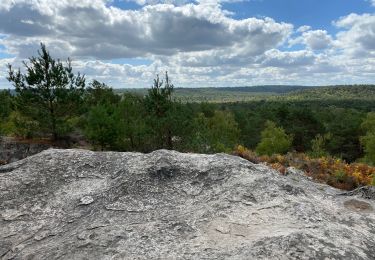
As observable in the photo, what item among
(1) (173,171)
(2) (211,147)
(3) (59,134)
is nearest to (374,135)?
(2) (211,147)

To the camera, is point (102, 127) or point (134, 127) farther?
point (102, 127)

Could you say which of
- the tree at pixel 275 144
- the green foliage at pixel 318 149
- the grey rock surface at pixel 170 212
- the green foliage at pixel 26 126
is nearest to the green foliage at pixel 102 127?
the green foliage at pixel 26 126

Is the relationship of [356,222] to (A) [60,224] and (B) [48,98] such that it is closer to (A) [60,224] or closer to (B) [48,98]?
(A) [60,224]

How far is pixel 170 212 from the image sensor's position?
6117mm

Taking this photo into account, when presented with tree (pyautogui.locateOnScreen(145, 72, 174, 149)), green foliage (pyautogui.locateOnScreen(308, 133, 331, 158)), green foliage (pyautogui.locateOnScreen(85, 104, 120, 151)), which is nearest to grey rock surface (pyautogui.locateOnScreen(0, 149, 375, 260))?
tree (pyautogui.locateOnScreen(145, 72, 174, 149))

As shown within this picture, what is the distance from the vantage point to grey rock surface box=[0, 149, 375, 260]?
5051 mm

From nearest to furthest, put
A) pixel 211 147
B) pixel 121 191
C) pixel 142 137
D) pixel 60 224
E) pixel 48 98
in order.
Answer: pixel 60 224 → pixel 121 191 → pixel 211 147 → pixel 142 137 → pixel 48 98

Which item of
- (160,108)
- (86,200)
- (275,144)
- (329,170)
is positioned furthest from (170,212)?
(275,144)

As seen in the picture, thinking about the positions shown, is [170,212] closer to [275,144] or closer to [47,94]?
[47,94]

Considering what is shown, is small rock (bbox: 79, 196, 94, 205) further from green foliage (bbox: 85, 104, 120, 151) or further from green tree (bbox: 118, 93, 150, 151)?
green foliage (bbox: 85, 104, 120, 151)

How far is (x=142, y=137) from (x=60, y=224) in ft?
71.4

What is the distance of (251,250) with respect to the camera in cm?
485

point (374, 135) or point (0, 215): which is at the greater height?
point (0, 215)

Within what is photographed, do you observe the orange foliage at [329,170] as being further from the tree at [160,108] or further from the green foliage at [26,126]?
the green foliage at [26,126]
